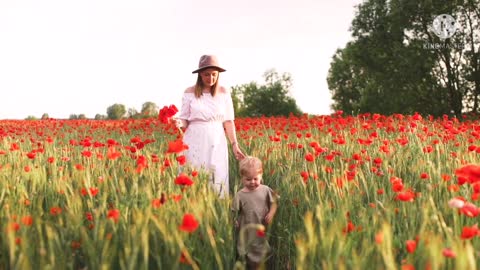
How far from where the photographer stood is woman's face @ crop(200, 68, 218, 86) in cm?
534

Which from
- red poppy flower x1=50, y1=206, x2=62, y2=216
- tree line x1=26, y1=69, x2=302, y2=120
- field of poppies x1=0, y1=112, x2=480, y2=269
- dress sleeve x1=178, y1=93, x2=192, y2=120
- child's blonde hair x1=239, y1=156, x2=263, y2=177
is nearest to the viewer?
field of poppies x1=0, y1=112, x2=480, y2=269

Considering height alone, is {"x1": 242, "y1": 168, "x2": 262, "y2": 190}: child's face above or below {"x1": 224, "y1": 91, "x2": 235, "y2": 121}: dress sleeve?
below

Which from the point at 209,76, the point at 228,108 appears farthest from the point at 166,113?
the point at 228,108

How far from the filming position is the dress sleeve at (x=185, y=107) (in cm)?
554

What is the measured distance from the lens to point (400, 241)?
2.90 metres

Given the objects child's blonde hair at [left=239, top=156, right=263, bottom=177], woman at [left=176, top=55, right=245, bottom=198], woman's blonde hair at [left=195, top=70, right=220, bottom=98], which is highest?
woman's blonde hair at [left=195, top=70, right=220, bottom=98]

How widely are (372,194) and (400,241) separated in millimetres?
1334

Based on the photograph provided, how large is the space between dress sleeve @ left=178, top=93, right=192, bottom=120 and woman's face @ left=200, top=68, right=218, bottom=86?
0.26 metres

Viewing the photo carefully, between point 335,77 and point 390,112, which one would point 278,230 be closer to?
point 390,112

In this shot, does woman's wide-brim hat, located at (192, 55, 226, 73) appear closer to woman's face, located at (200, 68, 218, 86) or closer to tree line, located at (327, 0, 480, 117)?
woman's face, located at (200, 68, 218, 86)

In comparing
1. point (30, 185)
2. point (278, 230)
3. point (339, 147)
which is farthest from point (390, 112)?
point (30, 185)

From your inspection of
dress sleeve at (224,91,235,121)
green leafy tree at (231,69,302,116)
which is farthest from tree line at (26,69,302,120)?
dress sleeve at (224,91,235,121)

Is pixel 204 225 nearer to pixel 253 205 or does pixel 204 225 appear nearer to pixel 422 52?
pixel 253 205

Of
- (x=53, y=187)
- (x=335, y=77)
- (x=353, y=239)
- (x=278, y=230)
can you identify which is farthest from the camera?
(x=335, y=77)
